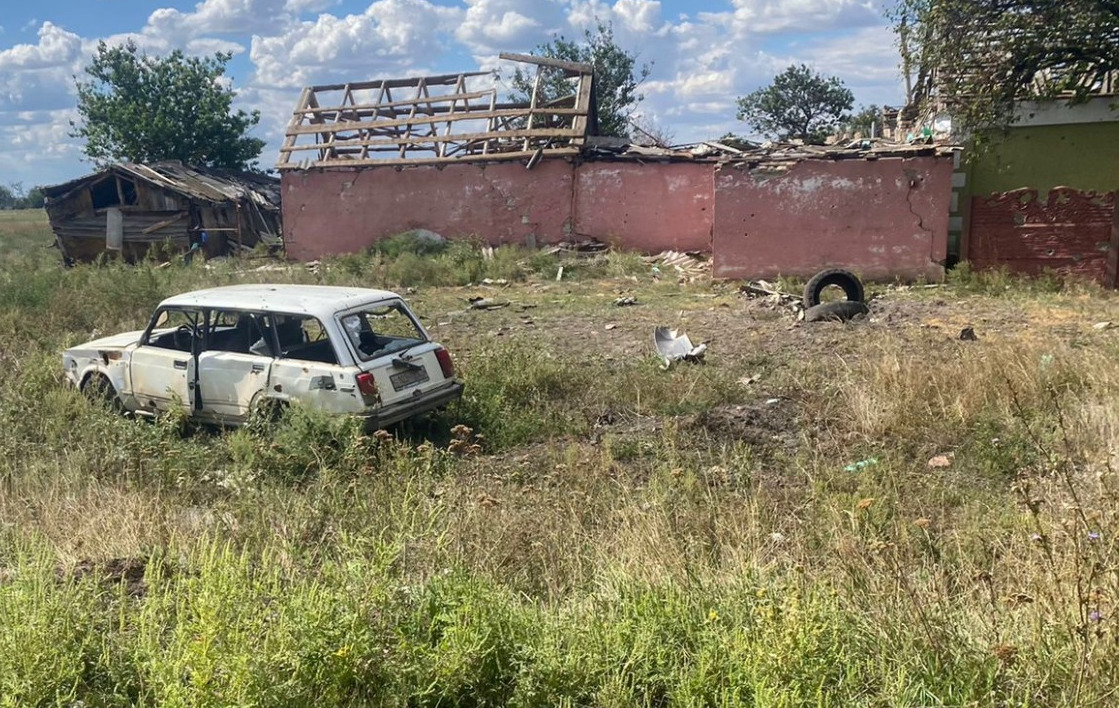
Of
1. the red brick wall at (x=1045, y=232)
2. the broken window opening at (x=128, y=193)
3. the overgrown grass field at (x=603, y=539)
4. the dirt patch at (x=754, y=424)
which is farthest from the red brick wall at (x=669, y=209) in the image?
the dirt patch at (x=754, y=424)

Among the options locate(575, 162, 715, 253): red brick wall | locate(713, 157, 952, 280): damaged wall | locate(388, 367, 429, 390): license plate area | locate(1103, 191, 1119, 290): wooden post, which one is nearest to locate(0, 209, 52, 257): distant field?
locate(575, 162, 715, 253): red brick wall

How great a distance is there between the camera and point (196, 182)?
87.9 feet

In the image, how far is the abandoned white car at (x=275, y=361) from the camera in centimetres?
688

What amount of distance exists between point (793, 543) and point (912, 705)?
1.52 meters

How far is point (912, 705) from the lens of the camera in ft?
9.42

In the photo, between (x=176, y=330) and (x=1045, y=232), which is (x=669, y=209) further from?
(x=176, y=330)

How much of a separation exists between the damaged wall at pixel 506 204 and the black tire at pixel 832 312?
8436mm

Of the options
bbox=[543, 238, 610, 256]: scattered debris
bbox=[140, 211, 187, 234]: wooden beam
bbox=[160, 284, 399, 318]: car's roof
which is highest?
bbox=[140, 211, 187, 234]: wooden beam

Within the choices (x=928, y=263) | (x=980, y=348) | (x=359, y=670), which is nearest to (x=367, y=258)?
(x=928, y=263)

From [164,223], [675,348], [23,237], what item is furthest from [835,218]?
[23,237]

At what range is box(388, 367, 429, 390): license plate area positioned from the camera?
23.2 ft

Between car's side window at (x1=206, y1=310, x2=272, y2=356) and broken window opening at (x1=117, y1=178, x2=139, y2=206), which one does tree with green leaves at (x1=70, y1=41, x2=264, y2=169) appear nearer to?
broken window opening at (x1=117, y1=178, x2=139, y2=206)

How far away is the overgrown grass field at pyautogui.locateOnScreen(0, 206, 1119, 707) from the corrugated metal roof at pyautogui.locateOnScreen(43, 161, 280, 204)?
54.9ft

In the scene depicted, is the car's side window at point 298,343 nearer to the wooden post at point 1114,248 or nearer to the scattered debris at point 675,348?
the scattered debris at point 675,348
